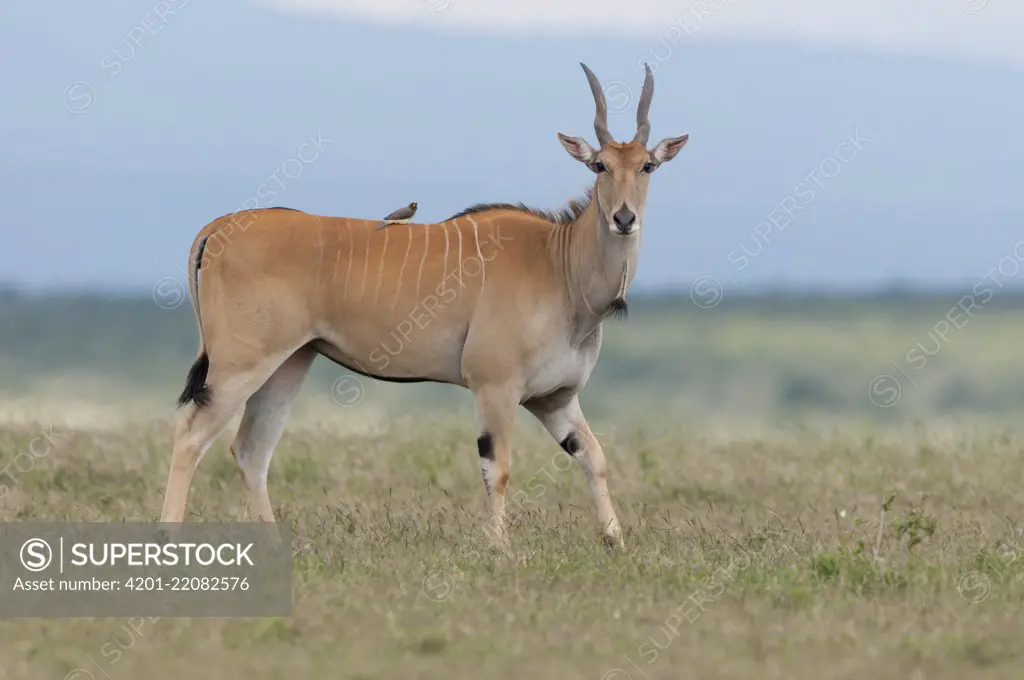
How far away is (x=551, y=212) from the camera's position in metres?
10.2

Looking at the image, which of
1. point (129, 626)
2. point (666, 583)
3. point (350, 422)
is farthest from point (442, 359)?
point (350, 422)

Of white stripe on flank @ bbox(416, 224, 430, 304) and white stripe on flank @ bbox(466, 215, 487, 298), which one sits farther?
white stripe on flank @ bbox(416, 224, 430, 304)

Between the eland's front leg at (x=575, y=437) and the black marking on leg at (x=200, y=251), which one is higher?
the black marking on leg at (x=200, y=251)

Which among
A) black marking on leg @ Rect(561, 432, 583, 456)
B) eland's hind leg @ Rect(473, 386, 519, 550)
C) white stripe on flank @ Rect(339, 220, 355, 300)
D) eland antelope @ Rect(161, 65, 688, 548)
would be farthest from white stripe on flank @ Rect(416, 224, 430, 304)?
black marking on leg @ Rect(561, 432, 583, 456)

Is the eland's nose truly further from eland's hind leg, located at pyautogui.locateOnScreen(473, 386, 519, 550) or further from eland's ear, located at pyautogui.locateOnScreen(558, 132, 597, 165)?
eland's hind leg, located at pyautogui.locateOnScreen(473, 386, 519, 550)

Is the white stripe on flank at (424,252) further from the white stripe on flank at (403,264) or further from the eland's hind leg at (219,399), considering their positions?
the eland's hind leg at (219,399)

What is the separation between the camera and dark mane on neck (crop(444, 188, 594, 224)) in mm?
10062

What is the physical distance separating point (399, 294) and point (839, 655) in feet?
12.5

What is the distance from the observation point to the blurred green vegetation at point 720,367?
2633 centimetres

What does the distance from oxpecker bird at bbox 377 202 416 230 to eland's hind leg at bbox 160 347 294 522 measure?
115 centimetres

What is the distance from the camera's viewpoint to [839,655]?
693 centimetres

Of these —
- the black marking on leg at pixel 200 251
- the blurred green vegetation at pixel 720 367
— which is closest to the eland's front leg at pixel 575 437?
the black marking on leg at pixel 200 251

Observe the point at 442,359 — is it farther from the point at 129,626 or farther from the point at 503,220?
the point at 129,626

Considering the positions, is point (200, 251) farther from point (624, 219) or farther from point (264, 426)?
point (624, 219)
